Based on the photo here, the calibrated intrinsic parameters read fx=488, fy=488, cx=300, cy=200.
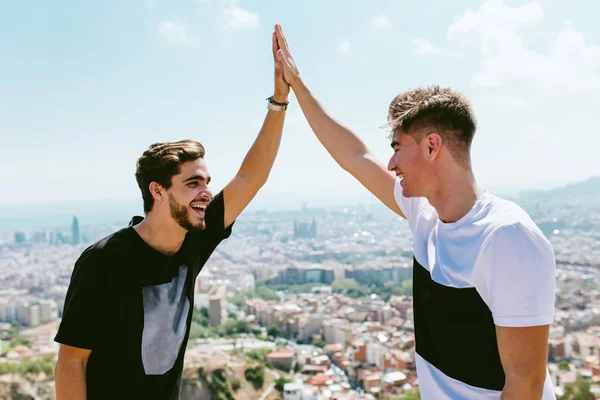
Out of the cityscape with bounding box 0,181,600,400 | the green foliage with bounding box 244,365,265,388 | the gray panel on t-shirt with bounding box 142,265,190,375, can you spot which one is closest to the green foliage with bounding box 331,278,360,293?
the cityscape with bounding box 0,181,600,400

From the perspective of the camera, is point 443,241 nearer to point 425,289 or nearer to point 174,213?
point 425,289

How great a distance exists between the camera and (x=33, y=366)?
10078 mm

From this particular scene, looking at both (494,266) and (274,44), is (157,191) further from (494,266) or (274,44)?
(494,266)

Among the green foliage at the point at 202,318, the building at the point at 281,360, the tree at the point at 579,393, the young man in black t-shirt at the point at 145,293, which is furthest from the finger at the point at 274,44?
the green foliage at the point at 202,318

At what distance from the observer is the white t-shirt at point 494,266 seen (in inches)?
38.8

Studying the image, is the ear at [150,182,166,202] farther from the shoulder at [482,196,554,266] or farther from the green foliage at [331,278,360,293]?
the green foliage at [331,278,360,293]

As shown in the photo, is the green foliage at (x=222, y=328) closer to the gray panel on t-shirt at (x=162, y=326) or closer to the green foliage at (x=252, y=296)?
the green foliage at (x=252, y=296)

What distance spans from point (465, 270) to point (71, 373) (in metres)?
1.14

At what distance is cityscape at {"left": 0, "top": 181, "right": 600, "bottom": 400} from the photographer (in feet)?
41.7

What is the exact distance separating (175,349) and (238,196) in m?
0.64

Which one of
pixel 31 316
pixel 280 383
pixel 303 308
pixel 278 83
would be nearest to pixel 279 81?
pixel 278 83

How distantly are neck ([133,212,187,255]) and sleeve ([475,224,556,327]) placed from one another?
3.66 feet

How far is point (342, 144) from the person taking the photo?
1.84 m

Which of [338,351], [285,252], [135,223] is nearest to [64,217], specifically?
[285,252]
